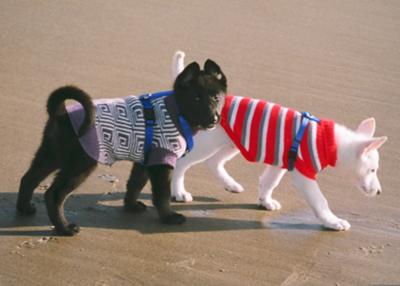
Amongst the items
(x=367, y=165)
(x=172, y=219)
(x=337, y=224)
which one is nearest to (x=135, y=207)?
(x=172, y=219)

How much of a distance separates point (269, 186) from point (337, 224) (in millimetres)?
576

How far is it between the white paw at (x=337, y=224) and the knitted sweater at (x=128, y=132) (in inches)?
42.8

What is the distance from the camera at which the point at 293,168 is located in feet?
14.8

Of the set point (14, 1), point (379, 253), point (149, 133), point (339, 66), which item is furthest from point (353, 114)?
point (14, 1)

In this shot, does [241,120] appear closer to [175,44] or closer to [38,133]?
[38,133]

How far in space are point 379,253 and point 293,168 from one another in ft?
2.57

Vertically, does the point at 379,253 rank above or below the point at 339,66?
below

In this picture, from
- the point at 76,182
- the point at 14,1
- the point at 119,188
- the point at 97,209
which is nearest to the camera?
the point at 76,182

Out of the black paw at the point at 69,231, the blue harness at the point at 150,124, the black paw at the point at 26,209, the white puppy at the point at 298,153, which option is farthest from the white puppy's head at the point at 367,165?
the black paw at the point at 26,209

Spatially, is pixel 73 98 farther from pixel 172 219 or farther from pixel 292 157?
pixel 292 157

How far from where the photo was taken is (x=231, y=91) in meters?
6.83

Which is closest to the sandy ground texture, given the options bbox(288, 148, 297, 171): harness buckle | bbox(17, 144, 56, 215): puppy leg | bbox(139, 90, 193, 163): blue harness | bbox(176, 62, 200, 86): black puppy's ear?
bbox(17, 144, 56, 215): puppy leg

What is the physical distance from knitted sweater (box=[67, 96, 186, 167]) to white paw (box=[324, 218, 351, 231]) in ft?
3.57

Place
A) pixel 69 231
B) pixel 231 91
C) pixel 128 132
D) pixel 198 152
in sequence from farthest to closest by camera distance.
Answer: pixel 231 91, pixel 198 152, pixel 128 132, pixel 69 231
